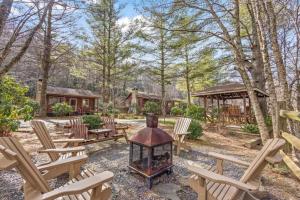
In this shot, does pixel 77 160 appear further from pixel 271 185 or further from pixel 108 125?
pixel 108 125

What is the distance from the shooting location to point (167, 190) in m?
3.21

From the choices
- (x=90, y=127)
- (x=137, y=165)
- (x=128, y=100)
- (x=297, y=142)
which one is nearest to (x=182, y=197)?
(x=137, y=165)

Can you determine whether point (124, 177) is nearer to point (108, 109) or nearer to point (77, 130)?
point (77, 130)

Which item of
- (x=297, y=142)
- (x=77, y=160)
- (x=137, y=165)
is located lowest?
(x=137, y=165)

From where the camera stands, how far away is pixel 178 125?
604 cm

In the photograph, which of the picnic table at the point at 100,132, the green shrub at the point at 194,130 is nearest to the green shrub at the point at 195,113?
the green shrub at the point at 194,130

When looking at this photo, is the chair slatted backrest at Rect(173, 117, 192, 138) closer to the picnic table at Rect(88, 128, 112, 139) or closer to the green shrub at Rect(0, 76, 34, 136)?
the picnic table at Rect(88, 128, 112, 139)

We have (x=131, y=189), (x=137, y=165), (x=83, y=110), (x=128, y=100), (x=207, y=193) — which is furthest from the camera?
(x=128, y=100)

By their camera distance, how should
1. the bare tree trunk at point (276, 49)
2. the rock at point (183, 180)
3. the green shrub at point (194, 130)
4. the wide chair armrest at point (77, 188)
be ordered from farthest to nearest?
the green shrub at point (194, 130) < the bare tree trunk at point (276, 49) < the rock at point (183, 180) < the wide chair armrest at point (77, 188)

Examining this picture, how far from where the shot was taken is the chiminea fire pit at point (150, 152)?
3.35 meters

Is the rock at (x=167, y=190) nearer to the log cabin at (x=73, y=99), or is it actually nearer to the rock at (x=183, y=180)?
the rock at (x=183, y=180)

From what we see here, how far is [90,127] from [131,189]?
14.8ft

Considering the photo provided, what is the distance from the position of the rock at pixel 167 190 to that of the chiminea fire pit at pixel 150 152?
0.54 feet

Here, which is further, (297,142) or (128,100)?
(128,100)
